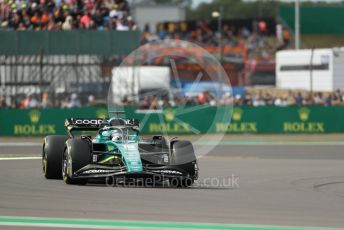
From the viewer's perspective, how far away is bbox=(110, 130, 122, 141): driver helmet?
15.3 m

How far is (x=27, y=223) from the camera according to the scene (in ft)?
34.3

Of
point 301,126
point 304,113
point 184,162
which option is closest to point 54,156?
point 184,162

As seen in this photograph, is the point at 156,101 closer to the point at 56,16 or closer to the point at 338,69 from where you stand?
the point at 56,16

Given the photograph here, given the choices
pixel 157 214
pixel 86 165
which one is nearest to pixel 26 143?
pixel 86 165

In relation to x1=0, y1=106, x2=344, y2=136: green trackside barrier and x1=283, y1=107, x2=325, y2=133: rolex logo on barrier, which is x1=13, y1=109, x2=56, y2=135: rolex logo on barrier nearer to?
x1=0, y1=106, x2=344, y2=136: green trackside barrier

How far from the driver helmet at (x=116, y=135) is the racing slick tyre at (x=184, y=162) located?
2.86 feet

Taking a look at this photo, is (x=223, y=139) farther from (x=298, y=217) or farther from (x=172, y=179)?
(x=298, y=217)

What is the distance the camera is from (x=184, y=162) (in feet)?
49.3

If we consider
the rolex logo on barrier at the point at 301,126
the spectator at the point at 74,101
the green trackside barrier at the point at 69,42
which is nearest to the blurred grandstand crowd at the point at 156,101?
the spectator at the point at 74,101

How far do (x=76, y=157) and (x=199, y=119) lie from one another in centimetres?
1859

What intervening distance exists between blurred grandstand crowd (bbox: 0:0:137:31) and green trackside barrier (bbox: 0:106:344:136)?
13.5ft

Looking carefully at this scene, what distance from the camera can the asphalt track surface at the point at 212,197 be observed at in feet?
36.7

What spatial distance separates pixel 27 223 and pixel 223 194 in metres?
4.05

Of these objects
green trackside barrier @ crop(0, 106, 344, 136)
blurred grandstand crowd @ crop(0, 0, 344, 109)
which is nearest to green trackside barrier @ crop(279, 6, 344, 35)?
blurred grandstand crowd @ crop(0, 0, 344, 109)
